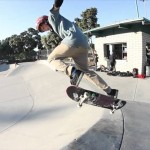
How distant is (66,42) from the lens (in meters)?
4.49

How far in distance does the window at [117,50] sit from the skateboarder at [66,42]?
39.1ft

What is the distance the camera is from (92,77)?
4945 mm

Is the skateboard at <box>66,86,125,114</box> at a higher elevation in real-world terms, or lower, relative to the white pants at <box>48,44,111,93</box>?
lower

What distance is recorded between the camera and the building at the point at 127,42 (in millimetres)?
14820

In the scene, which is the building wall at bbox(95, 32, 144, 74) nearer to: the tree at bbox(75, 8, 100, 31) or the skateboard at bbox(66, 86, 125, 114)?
the skateboard at bbox(66, 86, 125, 114)

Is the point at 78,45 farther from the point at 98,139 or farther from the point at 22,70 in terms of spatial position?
the point at 22,70

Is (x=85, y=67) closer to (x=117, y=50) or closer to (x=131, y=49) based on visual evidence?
(x=131, y=49)

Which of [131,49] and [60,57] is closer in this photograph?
[60,57]

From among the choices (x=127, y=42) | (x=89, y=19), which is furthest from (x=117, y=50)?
(x=89, y=19)

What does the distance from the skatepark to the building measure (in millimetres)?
4076

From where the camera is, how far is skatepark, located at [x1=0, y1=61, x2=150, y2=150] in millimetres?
3793

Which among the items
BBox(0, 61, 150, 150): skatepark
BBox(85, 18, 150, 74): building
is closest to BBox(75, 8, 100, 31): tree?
BBox(85, 18, 150, 74): building

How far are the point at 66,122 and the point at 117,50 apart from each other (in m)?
12.0

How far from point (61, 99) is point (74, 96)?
3.64 meters
